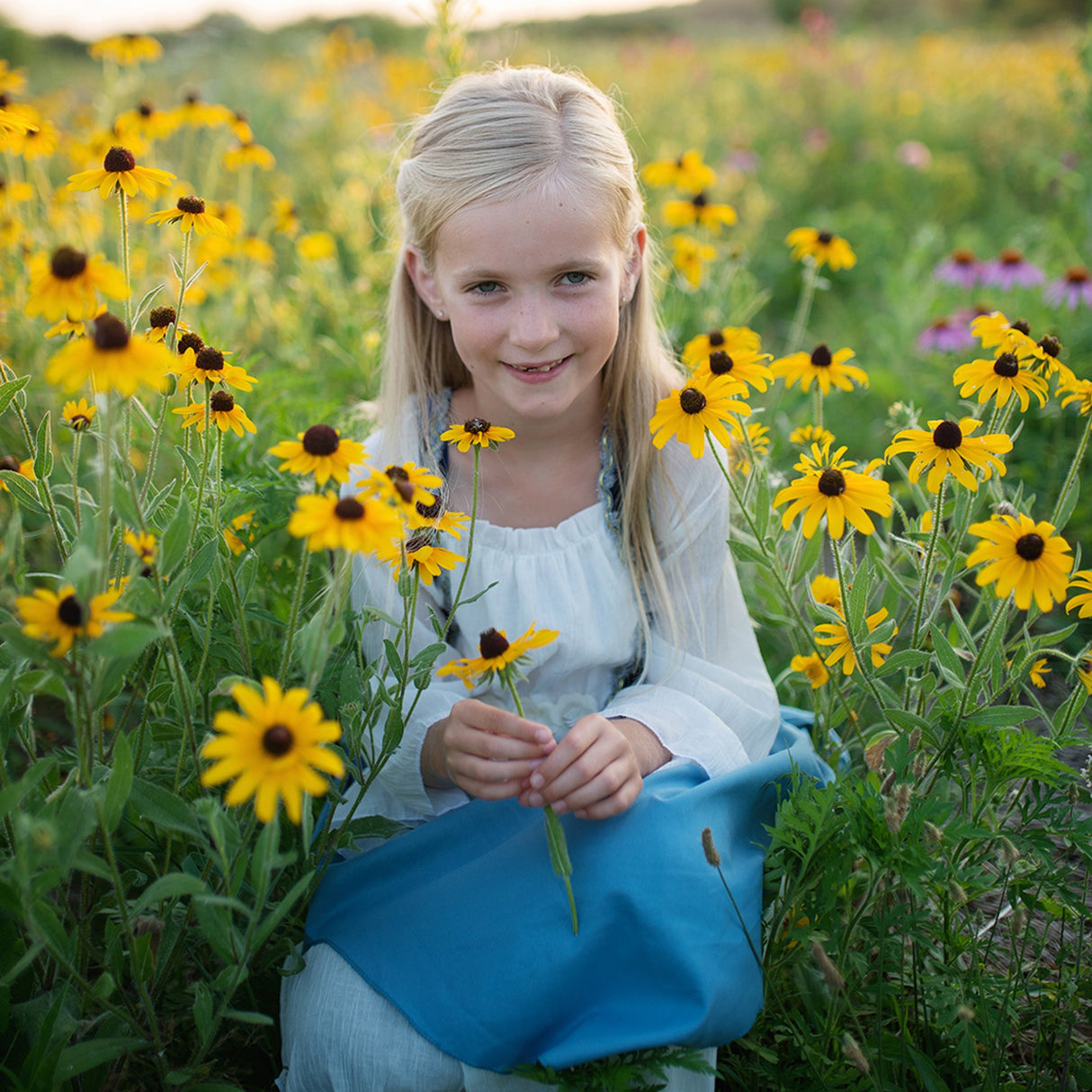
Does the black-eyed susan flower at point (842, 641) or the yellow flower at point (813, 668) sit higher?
the black-eyed susan flower at point (842, 641)

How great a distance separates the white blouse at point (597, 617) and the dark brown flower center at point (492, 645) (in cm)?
41

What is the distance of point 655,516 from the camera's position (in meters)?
1.57

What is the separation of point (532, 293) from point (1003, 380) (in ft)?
2.13

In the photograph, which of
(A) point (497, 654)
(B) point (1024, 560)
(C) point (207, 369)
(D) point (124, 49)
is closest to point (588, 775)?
(A) point (497, 654)

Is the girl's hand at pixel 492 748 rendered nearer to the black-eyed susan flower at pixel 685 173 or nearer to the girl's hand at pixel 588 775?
the girl's hand at pixel 588 775

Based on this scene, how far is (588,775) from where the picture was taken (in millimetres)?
1178

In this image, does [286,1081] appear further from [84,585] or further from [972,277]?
[972,277]

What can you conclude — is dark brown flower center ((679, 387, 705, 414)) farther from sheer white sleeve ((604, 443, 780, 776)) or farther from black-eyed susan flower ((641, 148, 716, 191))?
black-eyed susan flower ((641, 148, 716, 191))

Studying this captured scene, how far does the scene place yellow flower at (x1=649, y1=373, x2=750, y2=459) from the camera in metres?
1.19

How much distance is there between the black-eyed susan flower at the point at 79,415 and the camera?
1223 millimetres

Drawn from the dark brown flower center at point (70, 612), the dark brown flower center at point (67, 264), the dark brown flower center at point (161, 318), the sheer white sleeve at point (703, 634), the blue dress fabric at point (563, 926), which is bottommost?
the blue dress fabric at point (563, 926)

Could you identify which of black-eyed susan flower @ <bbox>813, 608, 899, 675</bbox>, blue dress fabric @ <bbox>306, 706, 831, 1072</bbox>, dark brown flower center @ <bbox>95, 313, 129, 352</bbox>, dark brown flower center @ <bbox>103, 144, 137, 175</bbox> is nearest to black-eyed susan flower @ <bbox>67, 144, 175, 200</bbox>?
dark brown flower center @ <bbox>103, 144, 137, 175</bbox>

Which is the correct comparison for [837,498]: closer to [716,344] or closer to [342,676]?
[716,344]

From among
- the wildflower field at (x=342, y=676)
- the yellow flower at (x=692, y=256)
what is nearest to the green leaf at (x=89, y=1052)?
the wildflower field at (x=342, y=676)
